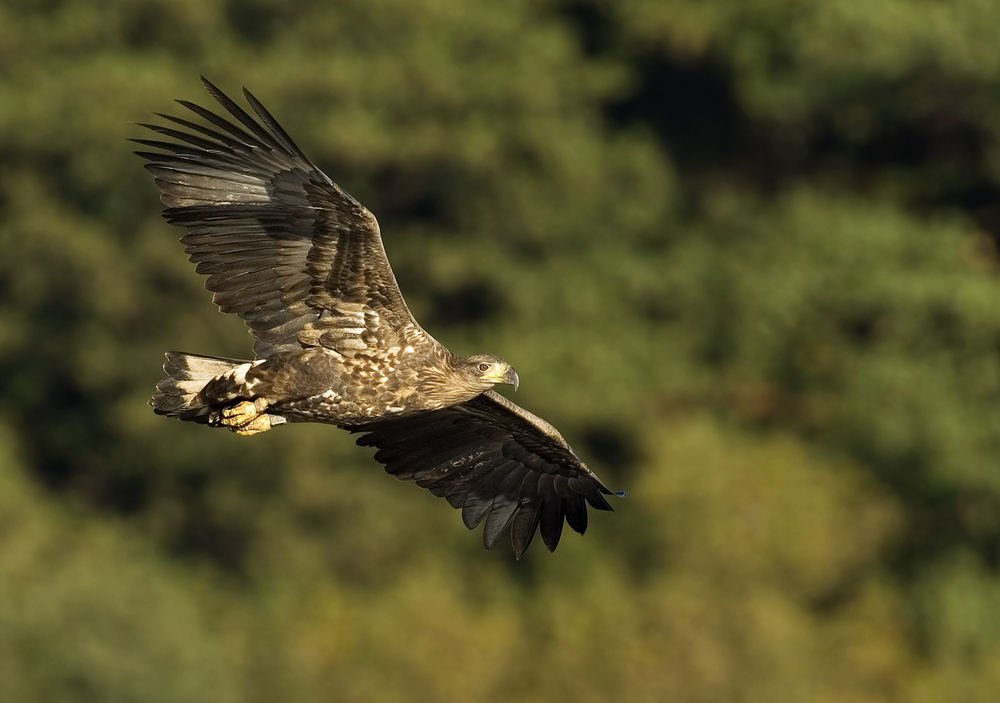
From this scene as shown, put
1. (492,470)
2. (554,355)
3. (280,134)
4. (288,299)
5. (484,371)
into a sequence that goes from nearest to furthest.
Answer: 1. (280,134)
2. (288,299)
3. (484,371)
4. (492,470)
5. (554,355)

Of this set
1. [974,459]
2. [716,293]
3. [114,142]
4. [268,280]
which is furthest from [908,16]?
[268,280]

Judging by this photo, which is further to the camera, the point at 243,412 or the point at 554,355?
the point at 554,355

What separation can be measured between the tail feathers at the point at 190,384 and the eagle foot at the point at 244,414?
9 cm

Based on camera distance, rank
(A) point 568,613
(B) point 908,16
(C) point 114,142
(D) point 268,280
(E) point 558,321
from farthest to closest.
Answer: (B) point 908,16 < (E) point 558,321 < (C) point 114,142 < (A) point 568,613 < (D) point 268,280

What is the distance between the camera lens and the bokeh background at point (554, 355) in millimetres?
29781

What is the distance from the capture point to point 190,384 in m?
12.7

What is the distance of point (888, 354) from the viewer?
3569 cm

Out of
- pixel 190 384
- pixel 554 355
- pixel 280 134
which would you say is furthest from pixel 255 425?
pixel 554 355

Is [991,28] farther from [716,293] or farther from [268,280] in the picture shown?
[268,280]

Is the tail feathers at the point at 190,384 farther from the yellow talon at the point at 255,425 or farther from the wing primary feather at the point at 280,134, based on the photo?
the wing primary feather at the point at 280,134

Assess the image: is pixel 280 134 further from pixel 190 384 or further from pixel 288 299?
pixel 190 384

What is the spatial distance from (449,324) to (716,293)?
511 centimetres

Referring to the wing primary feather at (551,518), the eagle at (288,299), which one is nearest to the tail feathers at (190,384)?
the eagle at (288,299)

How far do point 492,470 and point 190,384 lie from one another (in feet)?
7.82
